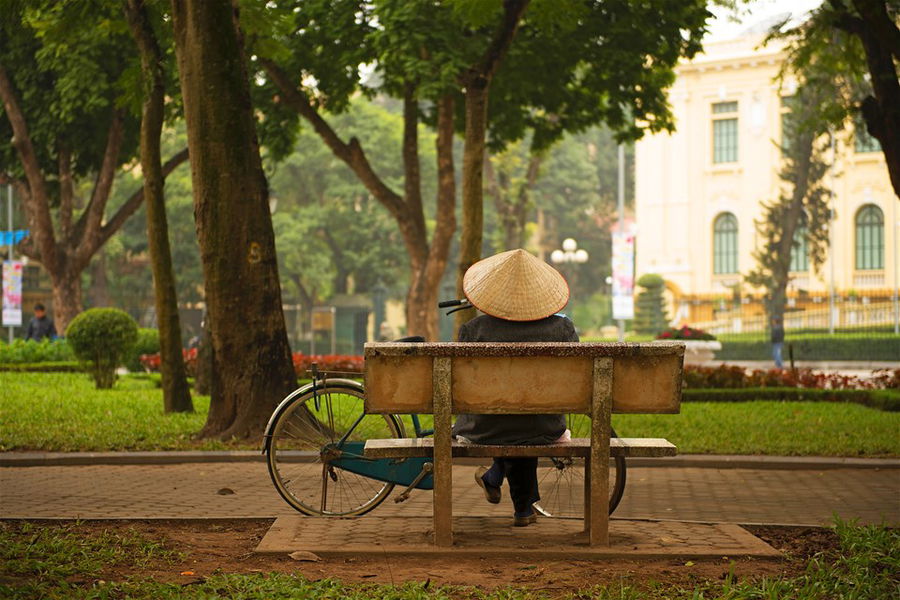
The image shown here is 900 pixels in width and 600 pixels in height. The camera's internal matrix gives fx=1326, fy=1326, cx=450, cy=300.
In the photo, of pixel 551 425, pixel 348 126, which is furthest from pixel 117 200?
pixel 551 425

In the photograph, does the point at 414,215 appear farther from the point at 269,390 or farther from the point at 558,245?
the point at 558,245

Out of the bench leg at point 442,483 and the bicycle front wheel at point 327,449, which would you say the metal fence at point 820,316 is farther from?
the bench leg at point 442,483

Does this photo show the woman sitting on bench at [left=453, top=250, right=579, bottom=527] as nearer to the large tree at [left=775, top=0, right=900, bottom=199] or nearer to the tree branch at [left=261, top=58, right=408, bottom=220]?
the large tree at [left=775, top=0, right=900, bottom=199]

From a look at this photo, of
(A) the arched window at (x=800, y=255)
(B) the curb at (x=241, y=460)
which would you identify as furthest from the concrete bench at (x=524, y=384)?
(A) the arched window at (x=800, y=255)

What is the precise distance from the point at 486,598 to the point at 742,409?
43.1 feet

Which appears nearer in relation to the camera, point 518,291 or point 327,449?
point 518,291

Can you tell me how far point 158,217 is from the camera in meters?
15.3

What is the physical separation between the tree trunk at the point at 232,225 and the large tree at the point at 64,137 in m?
14.7

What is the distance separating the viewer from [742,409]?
1761 cm

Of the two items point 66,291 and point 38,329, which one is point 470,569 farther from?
point 38,329

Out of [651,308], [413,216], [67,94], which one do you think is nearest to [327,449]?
[413,216]

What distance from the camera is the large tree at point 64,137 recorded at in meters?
26.9

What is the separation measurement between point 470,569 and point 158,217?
10379mm

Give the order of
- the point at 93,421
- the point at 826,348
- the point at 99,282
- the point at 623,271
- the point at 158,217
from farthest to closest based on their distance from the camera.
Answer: the point at 99,282 → the point at 826,348 → the point at 623,271 → the point at 158,217 → the point at 93,421
